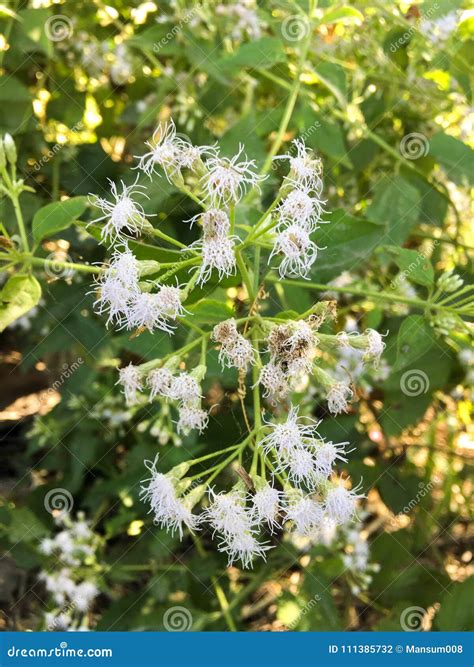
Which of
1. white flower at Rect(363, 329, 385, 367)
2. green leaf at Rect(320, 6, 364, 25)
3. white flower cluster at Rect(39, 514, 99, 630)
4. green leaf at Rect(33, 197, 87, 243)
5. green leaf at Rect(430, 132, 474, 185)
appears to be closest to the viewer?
white flower at Rect(363, 329, 385, 367)

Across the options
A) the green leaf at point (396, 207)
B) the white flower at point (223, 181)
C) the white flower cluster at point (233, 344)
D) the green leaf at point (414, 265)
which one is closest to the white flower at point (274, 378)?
the white flower cluster at point (233, 344)

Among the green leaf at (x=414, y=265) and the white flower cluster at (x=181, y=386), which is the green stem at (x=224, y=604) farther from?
the green leaf at (x=414, y=265)

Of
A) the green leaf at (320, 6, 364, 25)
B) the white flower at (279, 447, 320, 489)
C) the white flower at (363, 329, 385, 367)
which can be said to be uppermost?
the green leaf at (320, 6, 364, 25)

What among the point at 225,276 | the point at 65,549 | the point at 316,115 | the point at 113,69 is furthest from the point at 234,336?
the point at 113,69

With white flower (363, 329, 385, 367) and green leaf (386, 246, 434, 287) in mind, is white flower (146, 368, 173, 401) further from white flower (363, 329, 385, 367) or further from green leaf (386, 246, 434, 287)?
green leaf (386, 246, 434, 287)

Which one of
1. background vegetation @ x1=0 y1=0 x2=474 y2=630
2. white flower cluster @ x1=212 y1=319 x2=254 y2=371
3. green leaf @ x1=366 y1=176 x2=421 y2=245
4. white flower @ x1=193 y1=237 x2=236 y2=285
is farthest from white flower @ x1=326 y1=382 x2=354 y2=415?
green leaf @ x1=366 y1=176 x2=421 y2=245

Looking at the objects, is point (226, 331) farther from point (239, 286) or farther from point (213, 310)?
point (239, 286)

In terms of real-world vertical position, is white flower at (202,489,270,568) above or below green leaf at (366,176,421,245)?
below

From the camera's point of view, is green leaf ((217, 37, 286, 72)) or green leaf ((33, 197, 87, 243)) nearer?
green leaf ((33, 197, 87, 243))

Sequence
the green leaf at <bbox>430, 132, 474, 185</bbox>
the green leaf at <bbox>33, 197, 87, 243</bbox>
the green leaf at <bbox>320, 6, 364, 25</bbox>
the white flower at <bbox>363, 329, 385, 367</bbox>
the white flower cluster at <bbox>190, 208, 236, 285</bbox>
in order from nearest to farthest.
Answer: the white flower cluster at <bbox>190, 208, 236, 285</bbox> < the white flower at <bbox>363, 329, 385, 367</bbox> < the green leaf at <bbox>33, 197, 87, 243</bbox> < the green leaf at <bbox>320, 6, 364, 25</bbox> < the green leaf at <bbox>430, 132, 474, 185</bbox>
